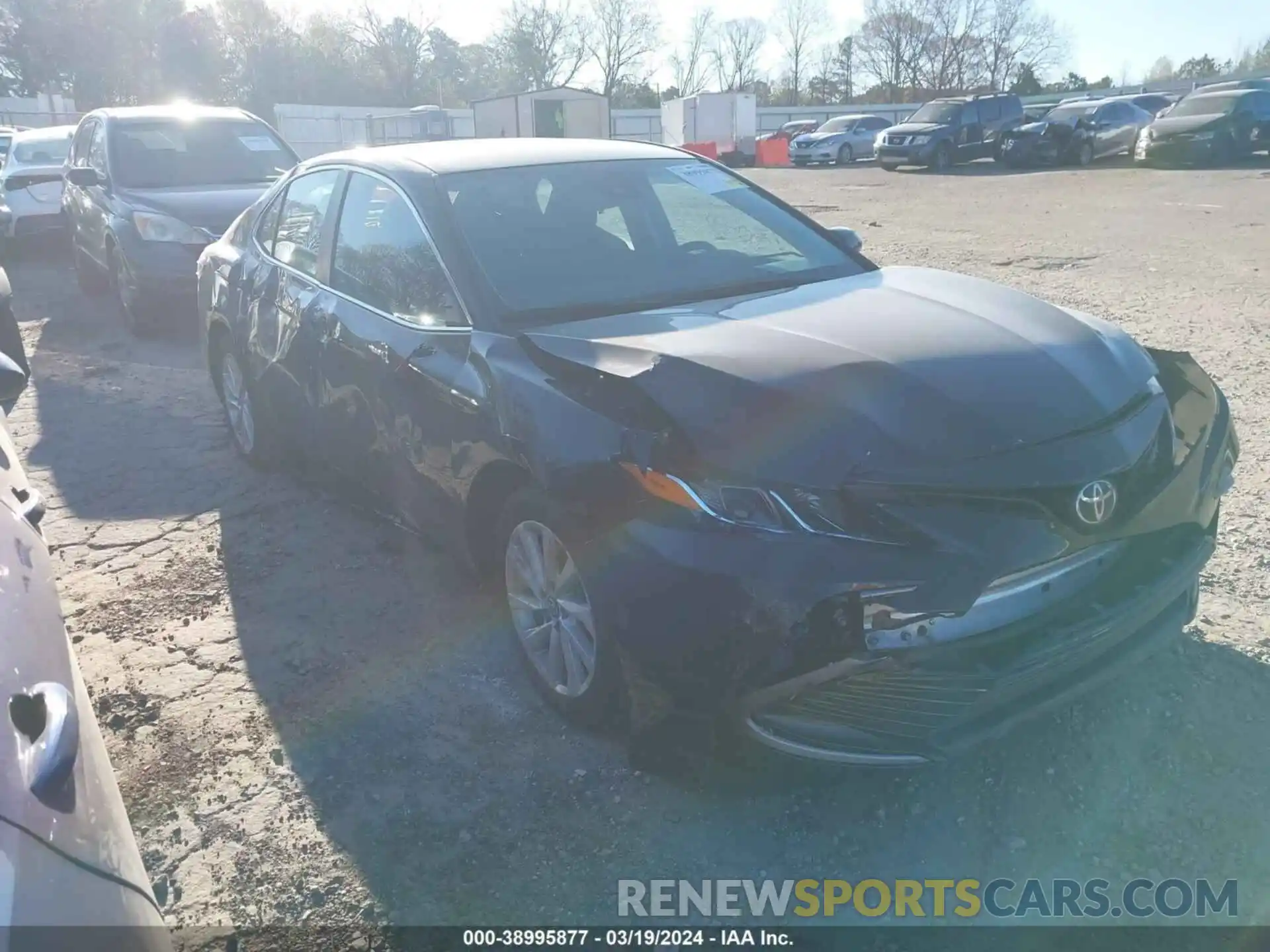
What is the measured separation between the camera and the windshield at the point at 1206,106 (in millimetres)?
23062

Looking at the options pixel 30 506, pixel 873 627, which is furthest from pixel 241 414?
pixel 873 627

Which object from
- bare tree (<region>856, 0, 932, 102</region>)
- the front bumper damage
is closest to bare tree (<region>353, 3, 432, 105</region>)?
bare tree (<region>856, 0, 932, 102</region>)

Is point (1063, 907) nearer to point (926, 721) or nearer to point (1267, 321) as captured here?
point (926, 721)

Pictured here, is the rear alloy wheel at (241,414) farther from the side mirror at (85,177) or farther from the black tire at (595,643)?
the side mirror at (85,177)

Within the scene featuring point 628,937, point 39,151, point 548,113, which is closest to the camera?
point 628,937

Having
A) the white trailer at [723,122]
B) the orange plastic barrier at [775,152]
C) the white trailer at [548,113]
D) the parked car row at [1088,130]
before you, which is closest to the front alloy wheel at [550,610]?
the parked car row at [1088,130]

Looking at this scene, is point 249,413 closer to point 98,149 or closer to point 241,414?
point 241,414

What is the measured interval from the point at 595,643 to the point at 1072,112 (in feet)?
91.4

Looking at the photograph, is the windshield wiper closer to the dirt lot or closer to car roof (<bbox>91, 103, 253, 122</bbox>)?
A: the dirt lot

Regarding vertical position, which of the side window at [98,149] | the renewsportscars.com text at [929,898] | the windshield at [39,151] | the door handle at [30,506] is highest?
the windshield at [39,151]

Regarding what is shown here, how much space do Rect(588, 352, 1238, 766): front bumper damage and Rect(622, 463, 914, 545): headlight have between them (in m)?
0.04

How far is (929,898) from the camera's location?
263 cm

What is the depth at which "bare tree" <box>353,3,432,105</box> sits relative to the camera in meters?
74.5

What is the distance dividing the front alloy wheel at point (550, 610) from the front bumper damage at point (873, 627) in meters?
0.31
